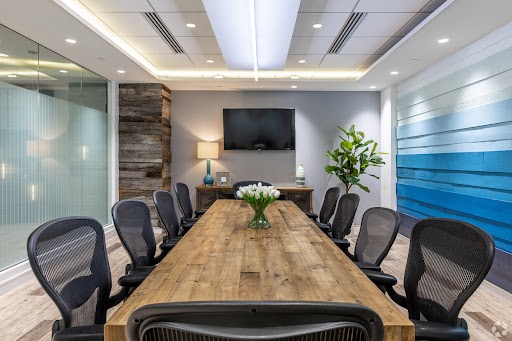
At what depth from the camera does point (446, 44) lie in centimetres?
402

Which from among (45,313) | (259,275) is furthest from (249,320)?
(45,313)

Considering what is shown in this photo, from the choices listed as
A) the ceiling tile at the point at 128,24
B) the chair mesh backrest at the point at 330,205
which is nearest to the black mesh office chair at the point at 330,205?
the chair mesh backrest at the point at 330,205

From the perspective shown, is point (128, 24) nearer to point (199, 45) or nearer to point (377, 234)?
point (199, 45)

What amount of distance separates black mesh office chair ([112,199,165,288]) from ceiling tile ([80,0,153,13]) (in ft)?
6.40

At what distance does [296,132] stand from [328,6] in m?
3.38

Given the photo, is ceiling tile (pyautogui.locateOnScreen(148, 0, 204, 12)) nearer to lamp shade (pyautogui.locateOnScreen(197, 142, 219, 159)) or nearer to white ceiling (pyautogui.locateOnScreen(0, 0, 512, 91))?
white ceiling (pyautogui.locateOnScreen(0, 0, 512, 91))

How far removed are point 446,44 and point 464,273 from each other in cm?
335

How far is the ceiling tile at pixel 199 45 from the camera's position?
4273mm

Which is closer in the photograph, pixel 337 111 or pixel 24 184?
pixel 24 184

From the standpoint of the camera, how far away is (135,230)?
7.58ft

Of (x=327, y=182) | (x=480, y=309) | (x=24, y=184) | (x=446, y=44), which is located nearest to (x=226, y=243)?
(x=480, y=309)

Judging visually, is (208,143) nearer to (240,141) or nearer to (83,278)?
(240,141)

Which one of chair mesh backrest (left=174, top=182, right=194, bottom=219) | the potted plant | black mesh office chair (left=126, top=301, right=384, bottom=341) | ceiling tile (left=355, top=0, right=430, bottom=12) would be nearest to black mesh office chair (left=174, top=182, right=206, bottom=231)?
chair mesh backrest (left=174, top=182, right=194, bottom=219)

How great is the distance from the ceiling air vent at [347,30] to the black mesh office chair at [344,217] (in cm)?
180
